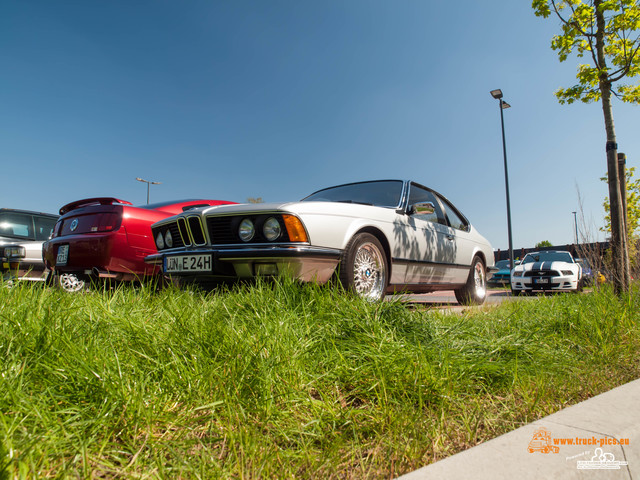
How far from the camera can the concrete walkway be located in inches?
43.1

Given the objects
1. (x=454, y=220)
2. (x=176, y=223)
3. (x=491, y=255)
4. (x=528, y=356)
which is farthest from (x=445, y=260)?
(x=176, y=223)

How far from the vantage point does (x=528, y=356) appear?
2.13 m

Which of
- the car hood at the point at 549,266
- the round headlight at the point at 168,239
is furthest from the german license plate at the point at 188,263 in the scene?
the car hood at the point at 549,266

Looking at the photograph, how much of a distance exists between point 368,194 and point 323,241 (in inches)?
60.7

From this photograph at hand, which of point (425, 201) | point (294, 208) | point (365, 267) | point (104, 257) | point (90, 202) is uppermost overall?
point (90, 202)

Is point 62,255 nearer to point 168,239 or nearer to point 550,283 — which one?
point 168,239

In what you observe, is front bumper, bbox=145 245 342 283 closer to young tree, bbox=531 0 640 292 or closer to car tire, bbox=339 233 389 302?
car tire, bbox=339 233 389 302

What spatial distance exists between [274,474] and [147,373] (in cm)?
68

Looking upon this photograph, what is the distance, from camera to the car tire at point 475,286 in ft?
18.3

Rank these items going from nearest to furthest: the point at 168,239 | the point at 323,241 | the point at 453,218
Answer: the point at 323,241, the point at 168,239, the point at 453,218

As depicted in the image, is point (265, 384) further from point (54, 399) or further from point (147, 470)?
point (54, 399)

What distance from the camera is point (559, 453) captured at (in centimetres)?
121

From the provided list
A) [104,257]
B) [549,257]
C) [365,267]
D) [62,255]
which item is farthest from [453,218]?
[549,257]

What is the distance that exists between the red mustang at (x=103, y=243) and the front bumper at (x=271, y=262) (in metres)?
1.33
